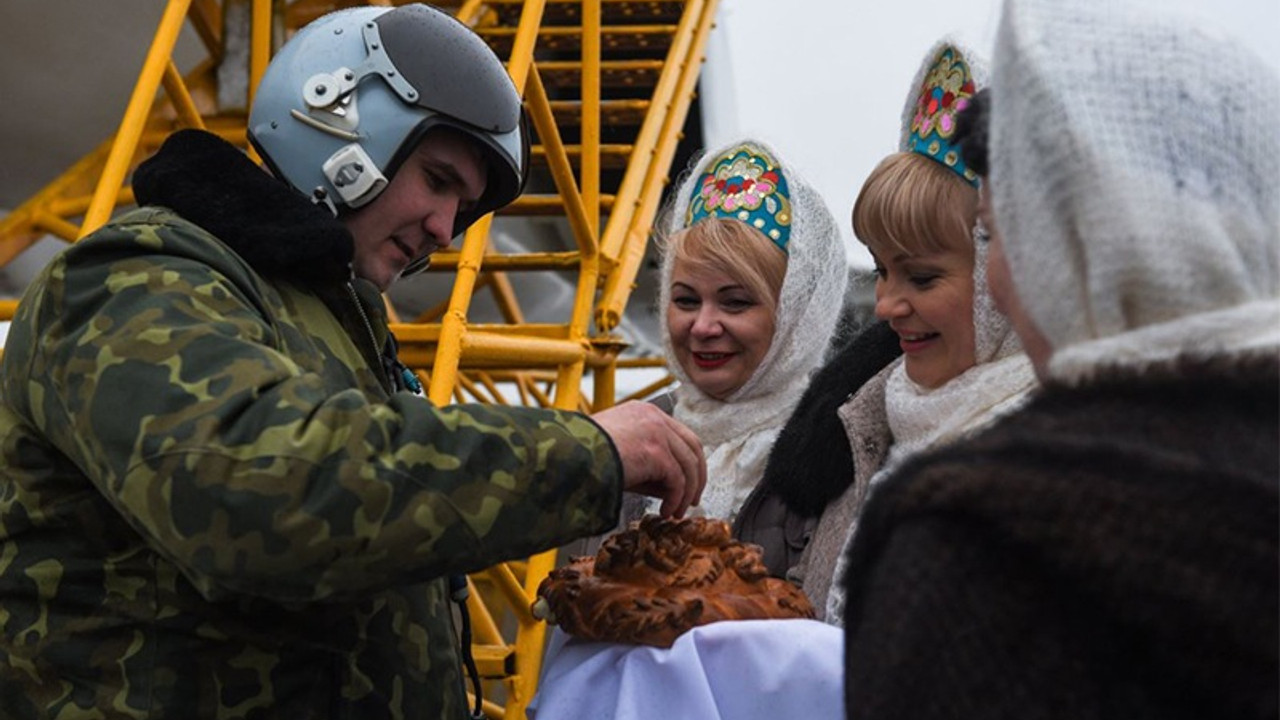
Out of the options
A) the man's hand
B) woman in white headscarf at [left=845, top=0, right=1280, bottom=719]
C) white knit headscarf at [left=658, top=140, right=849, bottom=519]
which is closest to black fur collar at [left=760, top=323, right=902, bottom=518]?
white knit headscarf at [left=658, top=140, right=849, bottom=519]

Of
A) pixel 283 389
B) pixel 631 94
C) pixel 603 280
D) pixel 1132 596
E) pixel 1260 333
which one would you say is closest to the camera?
pixel 1132 596

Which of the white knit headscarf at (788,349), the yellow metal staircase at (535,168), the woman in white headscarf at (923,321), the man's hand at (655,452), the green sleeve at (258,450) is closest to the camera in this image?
the green sleeve at (258,450)

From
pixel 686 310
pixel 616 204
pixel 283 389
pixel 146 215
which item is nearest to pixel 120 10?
pixel 616 204

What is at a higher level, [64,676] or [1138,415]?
[1138,415]

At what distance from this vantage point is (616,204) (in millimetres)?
4906

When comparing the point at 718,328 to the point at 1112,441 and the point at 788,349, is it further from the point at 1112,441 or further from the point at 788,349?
the point at 1112,441

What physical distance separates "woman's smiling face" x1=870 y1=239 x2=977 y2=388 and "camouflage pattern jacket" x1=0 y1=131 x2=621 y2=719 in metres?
0.88

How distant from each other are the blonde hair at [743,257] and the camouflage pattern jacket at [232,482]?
1.32 m

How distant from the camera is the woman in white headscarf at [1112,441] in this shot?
952 mm

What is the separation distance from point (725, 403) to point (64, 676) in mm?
1734

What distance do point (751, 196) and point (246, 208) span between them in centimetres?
156

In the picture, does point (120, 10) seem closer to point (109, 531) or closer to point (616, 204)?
point (616, 204)

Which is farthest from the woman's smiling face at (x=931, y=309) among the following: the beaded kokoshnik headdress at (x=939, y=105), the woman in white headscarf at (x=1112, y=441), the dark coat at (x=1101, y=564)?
the dark coat at (x=1101, y=564)

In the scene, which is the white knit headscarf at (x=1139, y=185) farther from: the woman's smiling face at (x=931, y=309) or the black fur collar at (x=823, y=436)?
the black fur collar at (x=823, y=436)
